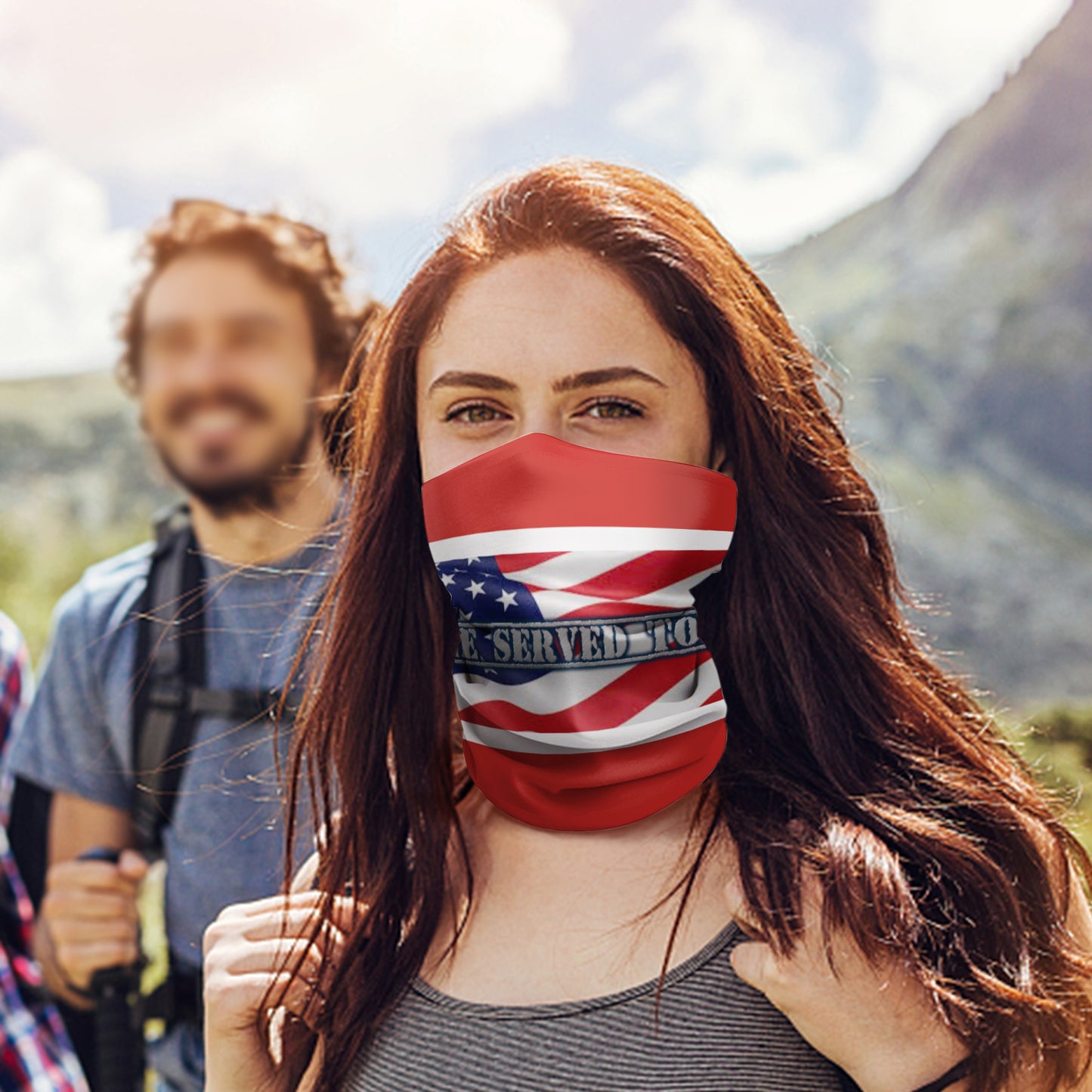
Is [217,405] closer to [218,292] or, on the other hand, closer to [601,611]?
[218,292]

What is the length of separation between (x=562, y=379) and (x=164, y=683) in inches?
55.7

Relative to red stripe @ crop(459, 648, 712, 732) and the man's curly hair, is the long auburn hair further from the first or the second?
the man's curly hair

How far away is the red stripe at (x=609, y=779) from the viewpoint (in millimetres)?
1445

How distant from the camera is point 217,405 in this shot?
2.96m

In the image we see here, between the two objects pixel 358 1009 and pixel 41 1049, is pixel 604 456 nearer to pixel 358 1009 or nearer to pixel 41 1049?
pixel 358 1009

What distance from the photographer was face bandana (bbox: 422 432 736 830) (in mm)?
1437

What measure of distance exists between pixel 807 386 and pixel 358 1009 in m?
1.19

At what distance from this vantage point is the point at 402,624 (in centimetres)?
177

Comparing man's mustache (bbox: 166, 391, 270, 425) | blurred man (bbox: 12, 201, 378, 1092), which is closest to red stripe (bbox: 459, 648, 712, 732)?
blurred man (bbox: 12, 201, 378, 1092)

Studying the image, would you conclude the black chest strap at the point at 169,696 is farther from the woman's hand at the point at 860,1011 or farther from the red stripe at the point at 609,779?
the woman's hand at the point at 860,1011

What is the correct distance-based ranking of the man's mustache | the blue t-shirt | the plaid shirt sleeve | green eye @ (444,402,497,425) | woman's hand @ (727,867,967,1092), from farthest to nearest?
the man's mustache → the plaid shirt sleeve → the blue t-shirt → green eye @ (444,402,497,425) → woman's hand @ (727,867,967,1092)

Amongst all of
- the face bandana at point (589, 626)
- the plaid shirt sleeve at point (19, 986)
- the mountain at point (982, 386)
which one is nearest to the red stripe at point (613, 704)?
the face bandana at point (589, 626)

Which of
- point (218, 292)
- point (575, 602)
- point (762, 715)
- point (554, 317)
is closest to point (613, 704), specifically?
point (575, 602)

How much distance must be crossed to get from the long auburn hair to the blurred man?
340 mm
